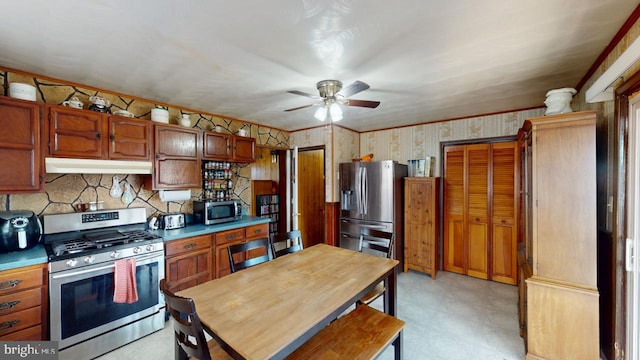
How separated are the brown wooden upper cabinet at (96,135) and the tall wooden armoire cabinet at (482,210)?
4.05 meters

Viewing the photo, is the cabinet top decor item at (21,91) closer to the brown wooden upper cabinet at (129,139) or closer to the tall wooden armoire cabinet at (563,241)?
the brown wooden upper cabinet at (129,139)

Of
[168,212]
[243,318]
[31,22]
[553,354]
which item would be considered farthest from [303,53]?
[553,354]

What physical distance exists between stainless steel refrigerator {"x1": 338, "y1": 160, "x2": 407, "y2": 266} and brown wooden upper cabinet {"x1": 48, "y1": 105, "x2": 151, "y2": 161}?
272cm

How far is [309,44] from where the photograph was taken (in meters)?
1.71

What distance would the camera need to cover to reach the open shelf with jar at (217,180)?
11.6 ft

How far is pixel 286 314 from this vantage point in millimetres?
1313

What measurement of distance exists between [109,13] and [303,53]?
1.12 metres

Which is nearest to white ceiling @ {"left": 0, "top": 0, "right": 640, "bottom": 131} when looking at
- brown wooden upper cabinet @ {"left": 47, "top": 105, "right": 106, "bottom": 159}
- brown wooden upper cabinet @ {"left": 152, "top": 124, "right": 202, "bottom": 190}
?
brown wooden upper cabinet @ {"left": 47, "top": 105, "right": 106, "bottom": 159}

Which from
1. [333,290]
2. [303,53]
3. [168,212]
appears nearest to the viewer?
[333,290]

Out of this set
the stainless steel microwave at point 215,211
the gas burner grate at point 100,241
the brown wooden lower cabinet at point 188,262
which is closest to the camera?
the gas burner grate at point 100,241

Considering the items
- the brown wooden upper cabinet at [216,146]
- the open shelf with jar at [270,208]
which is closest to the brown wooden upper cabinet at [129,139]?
the brown wooden upper cabinet at [216,146]

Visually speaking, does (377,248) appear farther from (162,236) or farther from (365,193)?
(162,236)

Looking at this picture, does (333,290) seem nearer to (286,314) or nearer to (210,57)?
(286,314)

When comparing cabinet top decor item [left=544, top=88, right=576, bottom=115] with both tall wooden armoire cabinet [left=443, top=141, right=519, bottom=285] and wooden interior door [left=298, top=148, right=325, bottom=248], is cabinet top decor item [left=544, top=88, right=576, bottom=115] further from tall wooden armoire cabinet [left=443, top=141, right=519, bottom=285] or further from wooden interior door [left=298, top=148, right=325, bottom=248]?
wooden interior door [left=298, top=148, right=325, bottom=248]
